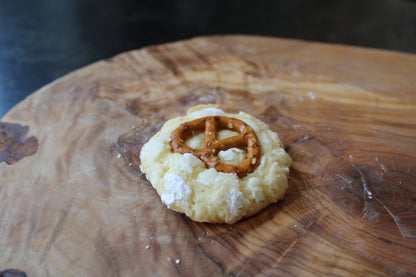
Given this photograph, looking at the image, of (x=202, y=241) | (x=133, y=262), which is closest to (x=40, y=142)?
(x=133, y=262)

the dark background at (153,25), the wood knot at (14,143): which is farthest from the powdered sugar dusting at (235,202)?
the dark background at (153,25)

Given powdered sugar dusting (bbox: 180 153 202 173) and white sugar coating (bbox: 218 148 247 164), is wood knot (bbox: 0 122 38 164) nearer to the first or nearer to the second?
powdered sugar dusting (bbox: 180 153 202 173)

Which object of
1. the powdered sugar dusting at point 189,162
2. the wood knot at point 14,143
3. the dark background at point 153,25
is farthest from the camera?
the dark background at point 153,25

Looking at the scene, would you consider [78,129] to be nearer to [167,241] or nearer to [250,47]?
[167,241]

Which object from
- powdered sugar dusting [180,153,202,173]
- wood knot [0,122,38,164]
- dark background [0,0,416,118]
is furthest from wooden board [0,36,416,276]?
dark background [0,0,416,118]

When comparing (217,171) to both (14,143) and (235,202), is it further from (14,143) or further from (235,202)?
(14,143)

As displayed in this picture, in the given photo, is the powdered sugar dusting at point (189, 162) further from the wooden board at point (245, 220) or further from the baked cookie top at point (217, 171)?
the wooden board at point (245, 220)
